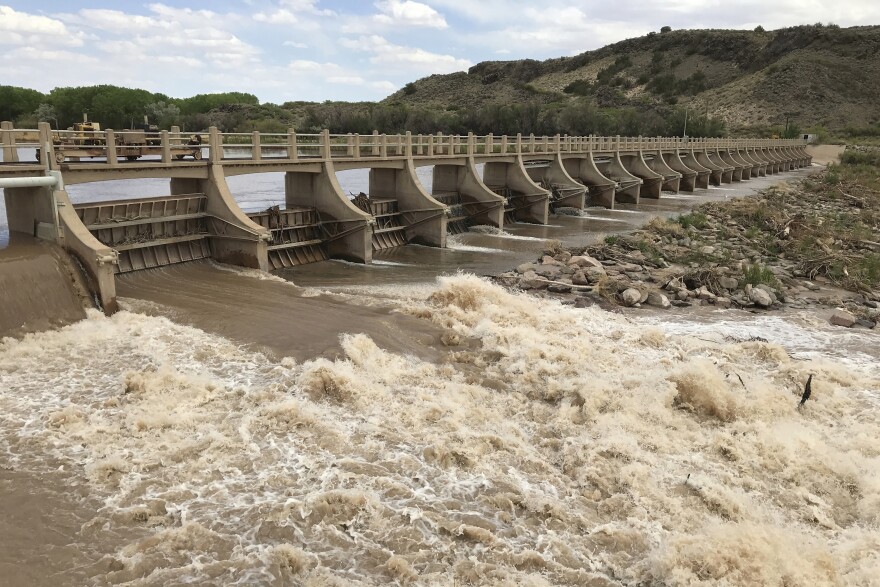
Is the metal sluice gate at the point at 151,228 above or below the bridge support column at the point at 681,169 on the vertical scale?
below

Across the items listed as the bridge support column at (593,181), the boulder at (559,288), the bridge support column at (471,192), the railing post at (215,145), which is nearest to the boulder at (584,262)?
the boulder at (559,288)

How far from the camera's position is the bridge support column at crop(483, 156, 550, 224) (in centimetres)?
2969

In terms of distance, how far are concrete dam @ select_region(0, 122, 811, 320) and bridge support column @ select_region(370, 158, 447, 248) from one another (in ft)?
0.14

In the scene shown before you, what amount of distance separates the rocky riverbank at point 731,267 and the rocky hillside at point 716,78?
8898 centimetres

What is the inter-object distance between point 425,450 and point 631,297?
920 centimetres

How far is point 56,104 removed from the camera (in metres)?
94.6

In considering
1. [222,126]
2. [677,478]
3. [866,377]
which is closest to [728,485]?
[677,478]

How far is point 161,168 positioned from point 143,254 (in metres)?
2.23

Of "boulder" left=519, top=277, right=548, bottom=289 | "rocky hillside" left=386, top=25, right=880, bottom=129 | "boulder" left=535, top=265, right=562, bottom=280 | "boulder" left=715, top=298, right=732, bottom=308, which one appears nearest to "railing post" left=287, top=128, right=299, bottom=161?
"boulder" left=519, top=277, right=548, bottom=289

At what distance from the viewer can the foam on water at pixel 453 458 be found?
633 centimetres

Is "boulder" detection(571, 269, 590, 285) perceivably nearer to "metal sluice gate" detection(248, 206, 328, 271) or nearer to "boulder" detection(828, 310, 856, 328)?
"boulder" detection(828, 310, 856, 328)

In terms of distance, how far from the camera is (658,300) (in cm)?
1576

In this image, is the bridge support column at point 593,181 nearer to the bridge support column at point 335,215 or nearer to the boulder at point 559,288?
the bridge support column at point 335,215

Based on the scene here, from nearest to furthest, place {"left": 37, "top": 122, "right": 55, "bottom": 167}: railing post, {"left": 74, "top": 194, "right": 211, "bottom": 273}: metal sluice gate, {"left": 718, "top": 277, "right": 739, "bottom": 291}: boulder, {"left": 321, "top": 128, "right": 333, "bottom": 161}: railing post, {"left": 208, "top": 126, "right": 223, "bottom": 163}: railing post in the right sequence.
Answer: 1. {"left": 37, "top": 122, "right": 55, "bottom": 167}: railing post
2. {"left": 74, "top": 194, "right": 211, "bottom": 273}: metal sluice gate
3. {"left": 208, "top": 126, "right": 223, "bottom": 163}: railing post
4. {"left": 718, "top": 277, "right": 739, "bottom": 291}: boulder
5. {"left": 321, "top": 128, "right": 333, "bottom": 161}: railing post
